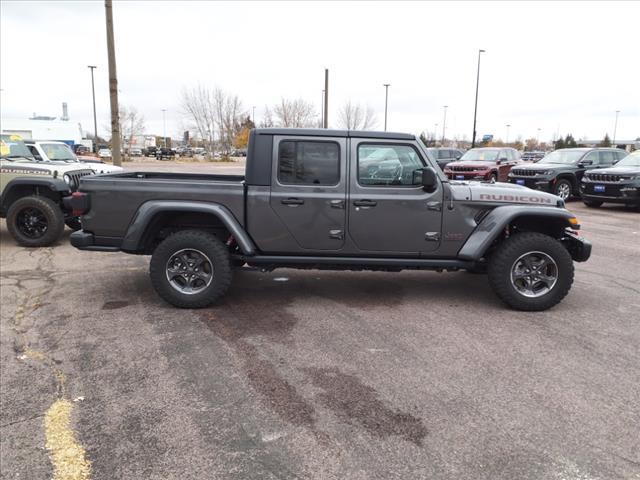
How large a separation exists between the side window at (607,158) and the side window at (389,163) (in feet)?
48.5

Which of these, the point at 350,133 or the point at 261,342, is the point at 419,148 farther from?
the point at 261,342

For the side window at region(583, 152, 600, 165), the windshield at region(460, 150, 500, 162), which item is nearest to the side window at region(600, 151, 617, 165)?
the side window at region(583, 152, 600, 165)

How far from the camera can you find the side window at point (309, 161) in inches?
208

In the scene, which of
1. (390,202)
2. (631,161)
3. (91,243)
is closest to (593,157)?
(631,161)

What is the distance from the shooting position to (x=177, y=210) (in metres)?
5.13

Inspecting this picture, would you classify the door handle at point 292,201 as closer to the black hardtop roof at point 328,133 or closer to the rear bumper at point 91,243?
the black hardtop roof at point 328,133

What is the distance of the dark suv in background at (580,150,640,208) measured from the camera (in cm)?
1389

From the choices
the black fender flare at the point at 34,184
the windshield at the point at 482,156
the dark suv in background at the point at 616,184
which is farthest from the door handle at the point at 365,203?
the windshield at the point at 482,156

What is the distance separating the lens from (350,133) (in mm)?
5332

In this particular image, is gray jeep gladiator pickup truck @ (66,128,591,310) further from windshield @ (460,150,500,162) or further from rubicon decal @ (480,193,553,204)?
windshield @ (460,150,500,162)

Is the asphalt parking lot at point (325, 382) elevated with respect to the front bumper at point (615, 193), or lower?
lower

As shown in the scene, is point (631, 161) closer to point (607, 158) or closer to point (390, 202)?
point (607, 158)

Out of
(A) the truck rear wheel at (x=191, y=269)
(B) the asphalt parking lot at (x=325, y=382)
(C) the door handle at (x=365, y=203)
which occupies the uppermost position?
(C) the door handle at (x=365, y=203)

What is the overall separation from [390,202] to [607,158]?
1556 cm
